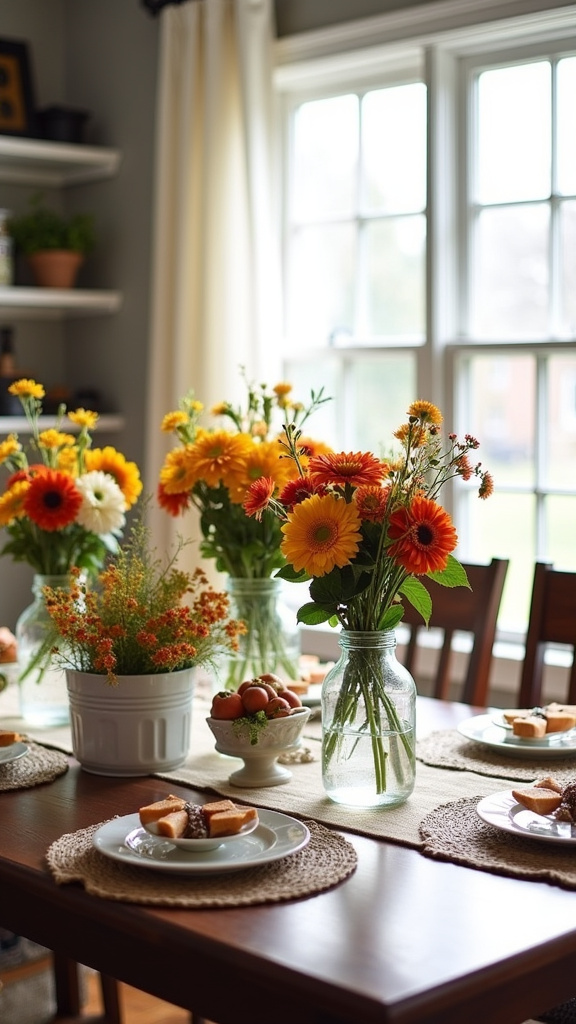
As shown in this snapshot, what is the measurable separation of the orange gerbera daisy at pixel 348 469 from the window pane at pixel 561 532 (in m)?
1.54

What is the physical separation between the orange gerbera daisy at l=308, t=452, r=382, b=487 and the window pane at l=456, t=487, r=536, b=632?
1582mm

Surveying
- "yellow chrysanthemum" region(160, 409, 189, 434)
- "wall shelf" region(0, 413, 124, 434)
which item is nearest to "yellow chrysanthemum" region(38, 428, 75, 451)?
"yellow chrysanthemum" region(160, 409, 189, 434)

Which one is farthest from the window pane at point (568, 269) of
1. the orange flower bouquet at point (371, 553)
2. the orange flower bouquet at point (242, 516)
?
the orange flower bouquet at point (371, 553)

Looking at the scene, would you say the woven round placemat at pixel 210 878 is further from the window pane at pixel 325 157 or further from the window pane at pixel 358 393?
the window pane at pixel 325 157

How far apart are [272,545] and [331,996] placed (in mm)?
965

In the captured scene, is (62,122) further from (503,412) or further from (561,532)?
(561,532)

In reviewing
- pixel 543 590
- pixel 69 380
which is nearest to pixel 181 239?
pixel 69 380

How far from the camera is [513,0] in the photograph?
280 centimetres

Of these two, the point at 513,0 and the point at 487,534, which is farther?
the point at 487,534

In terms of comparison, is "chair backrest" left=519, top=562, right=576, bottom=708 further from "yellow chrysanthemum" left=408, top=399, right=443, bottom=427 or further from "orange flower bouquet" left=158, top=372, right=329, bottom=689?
"yellow chrysanthemum" left=408, top=399, right=443, bottom=427

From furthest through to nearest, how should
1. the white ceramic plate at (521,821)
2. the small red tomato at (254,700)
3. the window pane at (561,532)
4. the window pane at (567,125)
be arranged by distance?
the window pane at (561,532), the window pane at (567,125), the small red tomato at (254,700), the white ceramic plate at (521,821)

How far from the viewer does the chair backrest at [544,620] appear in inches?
85.1

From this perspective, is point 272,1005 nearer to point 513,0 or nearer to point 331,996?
point 331,996

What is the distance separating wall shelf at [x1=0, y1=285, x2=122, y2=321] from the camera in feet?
11.9
